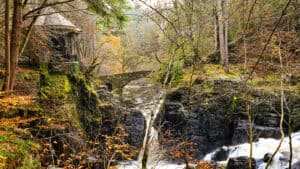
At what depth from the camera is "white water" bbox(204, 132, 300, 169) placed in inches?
330

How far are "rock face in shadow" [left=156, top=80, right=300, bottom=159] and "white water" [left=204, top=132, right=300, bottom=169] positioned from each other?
0.29 metres

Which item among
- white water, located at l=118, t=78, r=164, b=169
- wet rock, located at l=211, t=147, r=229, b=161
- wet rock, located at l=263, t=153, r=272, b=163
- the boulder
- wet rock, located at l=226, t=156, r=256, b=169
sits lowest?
wet rock, located at l=211, t=147, r=229, b=161

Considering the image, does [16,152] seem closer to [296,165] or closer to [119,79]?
[296,165]

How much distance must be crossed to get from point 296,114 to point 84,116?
806cm

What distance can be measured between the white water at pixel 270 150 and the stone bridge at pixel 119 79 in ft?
26.2

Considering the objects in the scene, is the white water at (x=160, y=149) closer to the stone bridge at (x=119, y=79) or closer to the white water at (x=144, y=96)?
the white water at (x=144, y=96)

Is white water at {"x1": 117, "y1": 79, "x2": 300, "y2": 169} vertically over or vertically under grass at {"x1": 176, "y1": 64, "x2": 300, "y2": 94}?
under

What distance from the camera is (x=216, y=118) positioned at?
11273mm

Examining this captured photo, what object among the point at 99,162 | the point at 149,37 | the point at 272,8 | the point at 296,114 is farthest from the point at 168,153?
the point at 149,37

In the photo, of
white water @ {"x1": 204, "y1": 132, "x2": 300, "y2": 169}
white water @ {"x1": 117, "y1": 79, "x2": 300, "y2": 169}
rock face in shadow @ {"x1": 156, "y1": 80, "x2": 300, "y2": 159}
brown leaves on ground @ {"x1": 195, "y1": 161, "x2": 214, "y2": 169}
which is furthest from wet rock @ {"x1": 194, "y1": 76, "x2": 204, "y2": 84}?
brown leaves on ground @ {"x1": 195, "y1": 161, "x2": 214, "y2": 169}

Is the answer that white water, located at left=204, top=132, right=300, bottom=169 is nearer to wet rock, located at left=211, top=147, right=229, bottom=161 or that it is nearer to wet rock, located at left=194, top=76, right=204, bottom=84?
wet rock, located at left=211, top=147, right=229, bottom=161

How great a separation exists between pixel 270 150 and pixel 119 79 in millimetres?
10352

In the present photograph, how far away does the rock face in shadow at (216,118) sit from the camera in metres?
10.5

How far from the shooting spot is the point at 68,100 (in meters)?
9.38
